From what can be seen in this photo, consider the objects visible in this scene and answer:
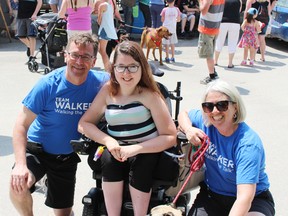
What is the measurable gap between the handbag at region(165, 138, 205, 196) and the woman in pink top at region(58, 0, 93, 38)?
4641 millimetres

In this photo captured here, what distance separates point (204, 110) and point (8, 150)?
2.96m

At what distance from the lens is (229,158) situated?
2805 mm

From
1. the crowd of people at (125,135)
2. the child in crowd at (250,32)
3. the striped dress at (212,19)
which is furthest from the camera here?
the child in crowd at (250,32)

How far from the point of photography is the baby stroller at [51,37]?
7.78 m

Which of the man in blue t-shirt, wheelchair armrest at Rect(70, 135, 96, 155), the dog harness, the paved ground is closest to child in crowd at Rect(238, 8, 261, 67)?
the paved ground

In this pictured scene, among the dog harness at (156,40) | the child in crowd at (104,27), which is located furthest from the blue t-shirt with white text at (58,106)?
the dog harness at (156,40)

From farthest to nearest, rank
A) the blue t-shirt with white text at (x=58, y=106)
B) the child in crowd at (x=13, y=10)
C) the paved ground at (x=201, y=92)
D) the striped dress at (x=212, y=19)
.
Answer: the child in crowd at (x=13, y=10) < the striped dress at (x=212, y=19) < the paved ground at (x=201, y=92) < the blue t-shirt with white text at (x=58, y=106)

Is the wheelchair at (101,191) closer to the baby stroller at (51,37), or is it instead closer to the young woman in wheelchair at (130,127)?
the young woman in wheelchair at (130,127)

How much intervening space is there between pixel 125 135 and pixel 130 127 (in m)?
0.06

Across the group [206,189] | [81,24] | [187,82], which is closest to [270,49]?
[187,82]

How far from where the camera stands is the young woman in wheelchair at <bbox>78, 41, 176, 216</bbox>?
2.89 metres

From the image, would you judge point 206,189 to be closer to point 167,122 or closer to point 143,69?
point 167,122

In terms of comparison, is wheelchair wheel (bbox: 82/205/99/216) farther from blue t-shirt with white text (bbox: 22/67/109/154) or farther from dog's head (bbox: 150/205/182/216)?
dog's head (bbox: 150/205/182/216)

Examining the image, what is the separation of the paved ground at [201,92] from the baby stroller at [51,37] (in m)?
0.40
